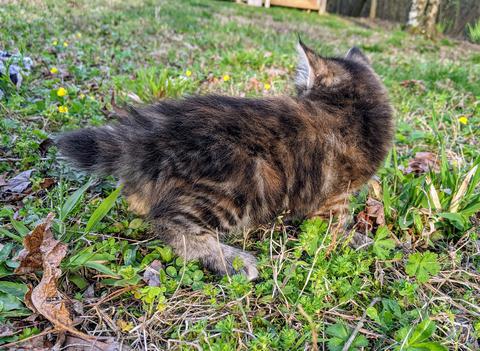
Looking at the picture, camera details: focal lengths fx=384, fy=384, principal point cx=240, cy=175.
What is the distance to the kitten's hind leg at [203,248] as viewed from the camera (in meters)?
2.02

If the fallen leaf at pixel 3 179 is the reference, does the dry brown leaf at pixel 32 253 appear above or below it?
above

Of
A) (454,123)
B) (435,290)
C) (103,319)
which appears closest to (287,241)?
(435,290)

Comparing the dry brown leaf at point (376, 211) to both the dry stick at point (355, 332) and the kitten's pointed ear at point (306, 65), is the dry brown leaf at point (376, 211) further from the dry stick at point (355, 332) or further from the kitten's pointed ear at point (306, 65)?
the kitten's pointed ear at point (306, 65)

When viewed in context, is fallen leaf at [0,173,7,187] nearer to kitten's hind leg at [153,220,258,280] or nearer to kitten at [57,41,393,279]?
kitten at [57,41,393,279]

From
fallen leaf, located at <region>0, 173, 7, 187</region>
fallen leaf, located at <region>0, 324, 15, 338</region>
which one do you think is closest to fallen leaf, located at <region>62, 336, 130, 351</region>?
fallen leaf, located at <region>0, 324, 15, 338</region>

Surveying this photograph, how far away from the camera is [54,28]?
5852 millimetres

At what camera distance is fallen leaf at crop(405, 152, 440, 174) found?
3033 millimetres

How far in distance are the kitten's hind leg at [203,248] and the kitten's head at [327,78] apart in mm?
1146

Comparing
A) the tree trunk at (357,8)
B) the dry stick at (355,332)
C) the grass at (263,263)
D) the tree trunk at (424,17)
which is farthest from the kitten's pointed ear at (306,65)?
the tree trunk at (357,8)

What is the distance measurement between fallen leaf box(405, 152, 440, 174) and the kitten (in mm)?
756

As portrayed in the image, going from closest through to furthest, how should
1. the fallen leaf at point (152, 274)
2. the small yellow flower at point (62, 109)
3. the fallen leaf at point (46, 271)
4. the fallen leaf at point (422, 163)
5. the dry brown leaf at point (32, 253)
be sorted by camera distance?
1. the fallen leaf at point (46, 271)
2. the dry brown leaf at point (32, 253)
3. the fallen leaf at point (152, 274)
4. the fallen leaf at point (422, 163)
5. the small yellow flower at point (62, 109)

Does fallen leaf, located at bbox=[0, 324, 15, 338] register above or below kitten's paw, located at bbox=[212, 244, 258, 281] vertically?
above

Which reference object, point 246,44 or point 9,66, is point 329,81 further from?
point 246,44

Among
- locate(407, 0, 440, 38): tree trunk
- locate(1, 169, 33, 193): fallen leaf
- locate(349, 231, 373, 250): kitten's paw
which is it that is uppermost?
locate(407, 0, 440, 38): tree trunk
